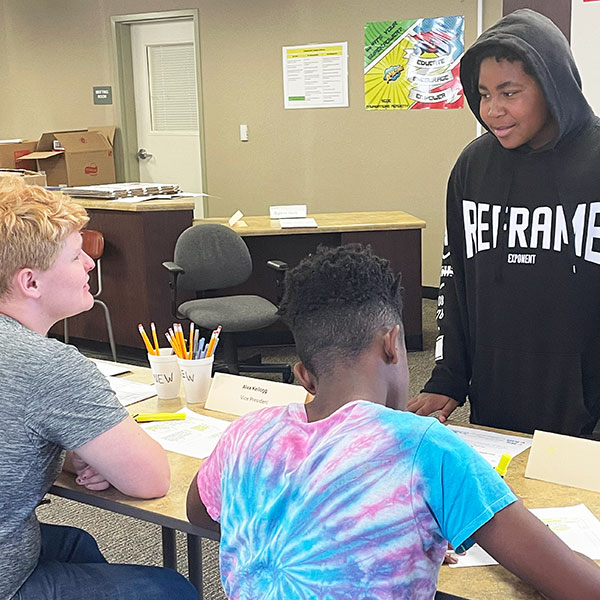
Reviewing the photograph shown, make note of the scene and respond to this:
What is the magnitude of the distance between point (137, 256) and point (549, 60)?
3.31 metres

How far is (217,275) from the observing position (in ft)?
14.2

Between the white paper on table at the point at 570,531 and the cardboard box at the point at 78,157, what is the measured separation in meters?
5.87

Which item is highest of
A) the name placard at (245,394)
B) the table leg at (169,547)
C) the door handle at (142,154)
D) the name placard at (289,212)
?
the door handle at (142,154)

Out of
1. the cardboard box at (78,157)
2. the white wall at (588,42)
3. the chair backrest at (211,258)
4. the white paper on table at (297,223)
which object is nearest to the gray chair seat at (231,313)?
the chair backrest at (211,258)

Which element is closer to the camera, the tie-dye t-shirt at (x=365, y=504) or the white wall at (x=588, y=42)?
the tie-dye t-shirt at (x=365, y=504)

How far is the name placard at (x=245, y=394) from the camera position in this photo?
1.83 m

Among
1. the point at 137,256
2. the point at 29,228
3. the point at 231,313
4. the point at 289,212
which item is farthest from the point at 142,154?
the point at 29,228

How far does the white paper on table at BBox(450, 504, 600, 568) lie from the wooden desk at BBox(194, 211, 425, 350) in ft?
11.2

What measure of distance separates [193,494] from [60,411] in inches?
11.2

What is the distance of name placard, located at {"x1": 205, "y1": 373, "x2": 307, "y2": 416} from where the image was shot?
1.83 meters

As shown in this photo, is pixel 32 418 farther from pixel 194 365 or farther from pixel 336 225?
pixel 336 225

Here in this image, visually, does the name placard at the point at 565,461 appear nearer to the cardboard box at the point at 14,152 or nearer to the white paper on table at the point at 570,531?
the white paper on table at the point at 570,531

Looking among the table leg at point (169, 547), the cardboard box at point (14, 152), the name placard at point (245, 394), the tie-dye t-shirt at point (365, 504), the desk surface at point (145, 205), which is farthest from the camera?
the cardboard box at point (14, 152)

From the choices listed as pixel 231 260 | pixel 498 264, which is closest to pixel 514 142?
pixel 498 264
